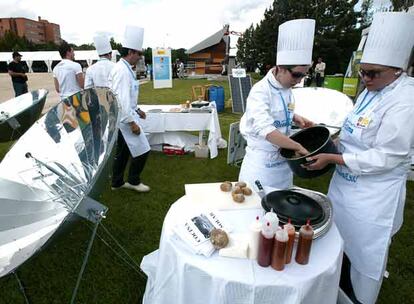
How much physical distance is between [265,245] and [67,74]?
5.41 meters

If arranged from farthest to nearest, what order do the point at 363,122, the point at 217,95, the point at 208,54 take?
the point at 208,54 → the point at 217,95 → the point at 363,122

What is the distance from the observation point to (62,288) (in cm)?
251

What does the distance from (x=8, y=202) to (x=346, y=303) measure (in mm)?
2458

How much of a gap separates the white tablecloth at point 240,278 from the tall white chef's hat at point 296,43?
3.83ft

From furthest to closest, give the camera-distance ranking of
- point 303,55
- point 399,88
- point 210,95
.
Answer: point 210,95, point 303,55, point 399,88

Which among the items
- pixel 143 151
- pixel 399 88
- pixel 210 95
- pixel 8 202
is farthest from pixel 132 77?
pixel 210 95

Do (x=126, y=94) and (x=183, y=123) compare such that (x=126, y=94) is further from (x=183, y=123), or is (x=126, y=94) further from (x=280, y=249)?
(x=280, y=249)

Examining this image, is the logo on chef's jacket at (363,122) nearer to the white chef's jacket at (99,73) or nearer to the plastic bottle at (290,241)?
the plastic bottle at (290,241)

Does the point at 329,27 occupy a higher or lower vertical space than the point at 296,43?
higher

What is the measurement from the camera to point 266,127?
1922 millimetres

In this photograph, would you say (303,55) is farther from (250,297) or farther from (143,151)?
(143,151)

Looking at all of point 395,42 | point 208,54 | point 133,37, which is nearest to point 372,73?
point 395,42

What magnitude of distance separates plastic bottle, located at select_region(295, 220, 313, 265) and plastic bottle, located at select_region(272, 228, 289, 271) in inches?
3.1

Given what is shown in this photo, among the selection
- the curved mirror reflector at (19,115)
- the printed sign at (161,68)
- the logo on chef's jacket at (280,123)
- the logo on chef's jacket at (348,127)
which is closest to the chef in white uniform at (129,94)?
the curved mirror reflector at (19,115)
